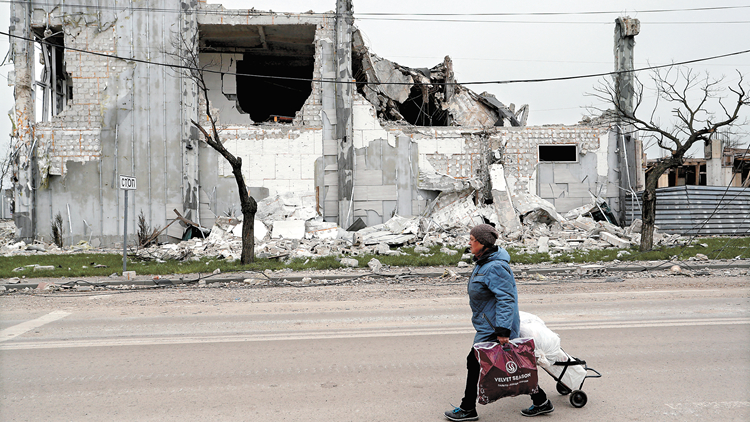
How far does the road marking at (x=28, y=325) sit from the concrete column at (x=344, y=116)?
12467 mm

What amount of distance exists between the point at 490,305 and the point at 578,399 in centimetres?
110

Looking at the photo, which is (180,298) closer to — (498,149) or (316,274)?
(316,274)

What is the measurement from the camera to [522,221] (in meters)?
19.8

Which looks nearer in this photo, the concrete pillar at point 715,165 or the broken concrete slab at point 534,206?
the broken concrete slab at point 534,206

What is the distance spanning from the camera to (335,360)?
5160 millimetres

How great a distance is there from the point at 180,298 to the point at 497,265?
295 inches

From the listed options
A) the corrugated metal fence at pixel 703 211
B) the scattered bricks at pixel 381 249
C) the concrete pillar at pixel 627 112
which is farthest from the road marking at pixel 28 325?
the concrete pillar at pixel 627 112

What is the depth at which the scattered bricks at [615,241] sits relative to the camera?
1577cm

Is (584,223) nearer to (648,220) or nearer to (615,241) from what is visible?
(615,241)

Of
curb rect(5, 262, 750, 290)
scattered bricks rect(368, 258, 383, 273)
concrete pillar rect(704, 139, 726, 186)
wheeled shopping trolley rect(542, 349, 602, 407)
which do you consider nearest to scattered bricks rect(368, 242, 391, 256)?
scattered bricks rect(368, 258, 383, 273)

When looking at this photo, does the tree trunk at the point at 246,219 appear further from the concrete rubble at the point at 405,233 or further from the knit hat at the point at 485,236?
the knit hat at the point at 485,236

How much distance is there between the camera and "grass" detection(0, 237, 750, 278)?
1241cm

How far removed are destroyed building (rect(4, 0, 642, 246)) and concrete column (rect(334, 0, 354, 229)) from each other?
0.14 feet

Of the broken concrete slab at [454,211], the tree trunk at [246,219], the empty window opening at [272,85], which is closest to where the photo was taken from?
the tree trunk at [246,219]
